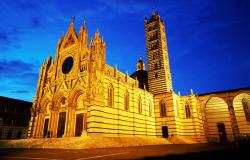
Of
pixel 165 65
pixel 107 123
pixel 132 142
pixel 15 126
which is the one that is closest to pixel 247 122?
pixel 165 65

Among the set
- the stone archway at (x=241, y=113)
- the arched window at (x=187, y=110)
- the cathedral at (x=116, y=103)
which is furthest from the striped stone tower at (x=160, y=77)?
the stone archway at (x=241, y=113)

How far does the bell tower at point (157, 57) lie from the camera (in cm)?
3266

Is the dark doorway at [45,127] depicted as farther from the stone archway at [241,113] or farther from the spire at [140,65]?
the stone archway at [241,113]

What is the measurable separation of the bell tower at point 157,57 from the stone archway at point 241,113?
12.4 metres

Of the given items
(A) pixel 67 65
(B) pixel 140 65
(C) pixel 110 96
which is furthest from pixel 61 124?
(B) pixel 140 65

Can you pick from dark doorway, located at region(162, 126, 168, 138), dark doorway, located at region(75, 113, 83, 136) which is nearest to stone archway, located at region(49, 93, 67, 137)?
dark doorway, located at region(75, 113, 83, 136)

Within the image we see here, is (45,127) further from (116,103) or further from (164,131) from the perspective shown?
A: (164,131)

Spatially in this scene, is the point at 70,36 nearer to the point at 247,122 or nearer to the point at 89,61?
the point at 89,61

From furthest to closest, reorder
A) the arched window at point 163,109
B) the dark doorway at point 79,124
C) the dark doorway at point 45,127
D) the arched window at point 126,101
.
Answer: the arched window at point 163,109 → the arched window at point 126,101 → the dark doorway at point 45,127 → the dark doorway at point 79,124

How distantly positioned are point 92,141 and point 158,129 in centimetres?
1625

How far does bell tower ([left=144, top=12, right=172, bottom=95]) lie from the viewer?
107 ft

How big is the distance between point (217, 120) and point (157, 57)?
1698 centimetres

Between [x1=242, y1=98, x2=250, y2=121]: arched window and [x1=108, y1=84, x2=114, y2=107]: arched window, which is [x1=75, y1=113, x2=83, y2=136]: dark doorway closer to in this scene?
[x1=108, y1=84, x2=114, y2=107]: arched window

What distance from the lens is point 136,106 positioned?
25828 mm
